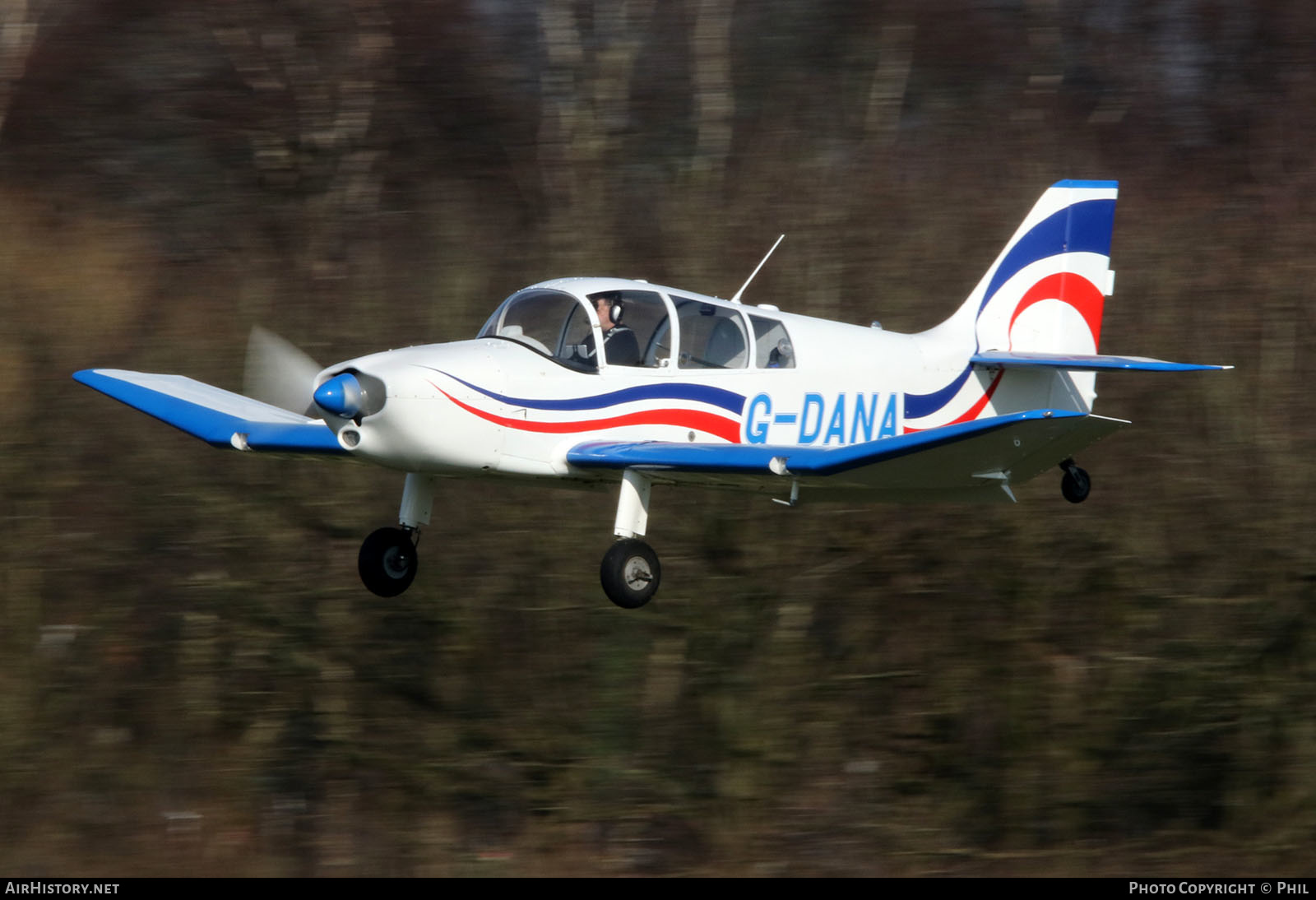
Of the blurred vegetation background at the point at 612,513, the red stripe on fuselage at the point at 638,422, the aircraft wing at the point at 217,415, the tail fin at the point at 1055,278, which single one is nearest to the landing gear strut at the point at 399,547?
the aircraft wing at the point at 217,415

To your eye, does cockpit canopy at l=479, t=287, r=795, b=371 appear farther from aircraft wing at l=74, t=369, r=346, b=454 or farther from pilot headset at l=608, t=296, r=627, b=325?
aircraft wing at l=74, t=369, r=346, b=454

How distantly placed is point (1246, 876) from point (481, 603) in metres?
8.70

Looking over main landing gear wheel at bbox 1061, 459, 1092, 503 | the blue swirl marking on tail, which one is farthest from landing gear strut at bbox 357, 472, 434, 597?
the blue swirl marking on tail

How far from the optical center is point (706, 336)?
8930 millimetres

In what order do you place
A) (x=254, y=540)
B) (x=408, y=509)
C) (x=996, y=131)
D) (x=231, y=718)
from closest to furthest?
(x=408, y=509) → (x=254, y=540) → (x=231, y=718) → (x=996, y=131)

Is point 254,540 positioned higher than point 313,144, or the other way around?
point 313,144

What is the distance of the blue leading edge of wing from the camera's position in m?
7.30

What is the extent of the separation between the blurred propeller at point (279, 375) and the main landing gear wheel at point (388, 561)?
1002mm

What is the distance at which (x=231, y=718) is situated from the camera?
589 inches

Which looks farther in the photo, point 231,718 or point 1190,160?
point 1190,160

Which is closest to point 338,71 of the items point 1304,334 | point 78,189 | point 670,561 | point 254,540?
point 78,189

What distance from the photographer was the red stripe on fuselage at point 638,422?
8.16 m

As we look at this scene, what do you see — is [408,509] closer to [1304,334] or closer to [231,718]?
[231,718]

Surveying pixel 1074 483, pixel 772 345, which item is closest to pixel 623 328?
pixel 772 345
